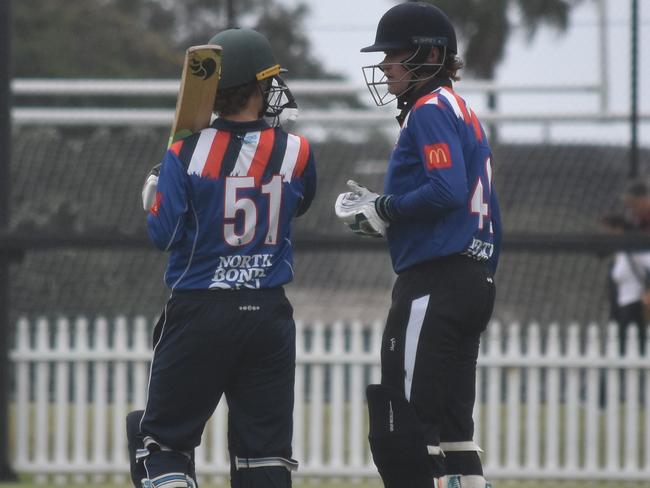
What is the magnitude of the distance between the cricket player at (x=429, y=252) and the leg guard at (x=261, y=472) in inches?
12.7

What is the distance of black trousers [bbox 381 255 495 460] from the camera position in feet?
14.5

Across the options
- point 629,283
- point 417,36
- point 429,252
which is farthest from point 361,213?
point 629,283

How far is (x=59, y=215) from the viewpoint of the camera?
37.1 feet

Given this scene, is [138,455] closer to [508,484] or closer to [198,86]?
[198,86]

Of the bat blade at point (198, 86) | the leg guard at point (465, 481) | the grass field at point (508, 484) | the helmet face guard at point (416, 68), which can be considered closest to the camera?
the bat blade at point (198, 86)

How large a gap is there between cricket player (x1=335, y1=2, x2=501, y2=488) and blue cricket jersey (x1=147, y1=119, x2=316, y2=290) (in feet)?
0.96

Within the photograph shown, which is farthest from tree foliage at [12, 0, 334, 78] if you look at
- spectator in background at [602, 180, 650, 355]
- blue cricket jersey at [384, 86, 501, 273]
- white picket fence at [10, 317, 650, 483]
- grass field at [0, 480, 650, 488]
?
blue cricket jersey at [384, 86, 501, 273]

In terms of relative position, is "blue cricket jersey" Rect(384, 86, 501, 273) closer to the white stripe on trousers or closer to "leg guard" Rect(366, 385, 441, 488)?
the white stripe on trousers

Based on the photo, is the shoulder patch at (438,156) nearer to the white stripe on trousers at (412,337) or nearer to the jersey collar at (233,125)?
the white stripe on trousers at (412,337)

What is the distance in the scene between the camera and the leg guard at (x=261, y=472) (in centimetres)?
443

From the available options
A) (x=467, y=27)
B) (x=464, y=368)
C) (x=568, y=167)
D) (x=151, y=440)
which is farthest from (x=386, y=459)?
(x=467, y=27)

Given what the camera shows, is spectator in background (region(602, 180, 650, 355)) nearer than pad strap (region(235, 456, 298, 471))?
No

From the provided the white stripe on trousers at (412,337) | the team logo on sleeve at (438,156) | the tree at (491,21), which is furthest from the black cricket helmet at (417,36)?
the tree at (491,21)

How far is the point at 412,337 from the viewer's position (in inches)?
175
